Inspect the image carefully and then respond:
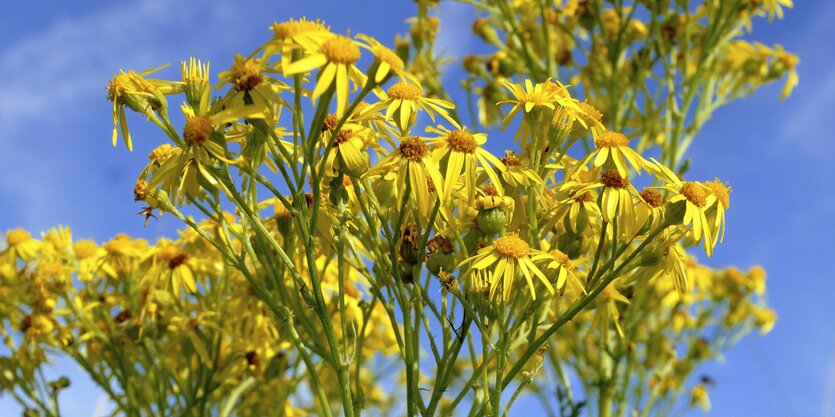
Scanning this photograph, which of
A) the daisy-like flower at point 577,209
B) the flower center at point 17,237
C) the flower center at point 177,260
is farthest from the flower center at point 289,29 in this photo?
the flower center at point 17,237

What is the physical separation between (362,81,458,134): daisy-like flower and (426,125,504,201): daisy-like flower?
54 millimetres

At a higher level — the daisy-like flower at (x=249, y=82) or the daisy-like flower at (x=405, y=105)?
the daisy-like flower at (x=405, y=105)

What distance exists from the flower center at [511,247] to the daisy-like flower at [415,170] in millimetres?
195

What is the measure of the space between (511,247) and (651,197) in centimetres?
36

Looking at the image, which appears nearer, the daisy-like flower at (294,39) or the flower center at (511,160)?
the daisy-like flower at (294,39)

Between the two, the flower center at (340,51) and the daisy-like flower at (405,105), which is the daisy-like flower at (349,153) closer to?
the daisy-like flower at (405,105)

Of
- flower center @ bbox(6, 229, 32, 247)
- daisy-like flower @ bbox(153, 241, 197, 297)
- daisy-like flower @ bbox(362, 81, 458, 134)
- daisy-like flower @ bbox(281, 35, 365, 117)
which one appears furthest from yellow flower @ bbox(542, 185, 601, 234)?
flower center @ bbox(6, 229, 32, 247)

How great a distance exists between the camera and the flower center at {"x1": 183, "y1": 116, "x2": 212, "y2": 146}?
59.7 inches

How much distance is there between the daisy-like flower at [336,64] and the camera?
1430 millimetres

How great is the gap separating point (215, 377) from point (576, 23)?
2840mm

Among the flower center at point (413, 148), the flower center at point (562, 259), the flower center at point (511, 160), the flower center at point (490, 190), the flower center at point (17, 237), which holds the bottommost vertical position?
the flower center at point (562, 259)

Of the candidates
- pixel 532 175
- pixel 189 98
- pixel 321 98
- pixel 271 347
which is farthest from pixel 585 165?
pixel 271 347

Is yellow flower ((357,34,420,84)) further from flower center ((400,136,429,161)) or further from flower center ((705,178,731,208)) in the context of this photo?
flower center ((705,178,731,208))

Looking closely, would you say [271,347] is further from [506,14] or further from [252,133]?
[506,14]
